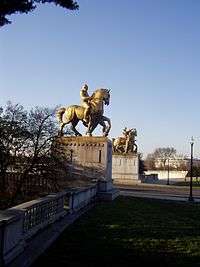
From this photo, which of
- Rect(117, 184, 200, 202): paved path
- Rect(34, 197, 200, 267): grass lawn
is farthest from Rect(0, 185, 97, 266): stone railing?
Rect(117, 184, 200, 202): paved path

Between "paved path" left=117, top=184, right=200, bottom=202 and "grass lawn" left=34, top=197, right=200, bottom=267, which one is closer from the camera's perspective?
"grass lawn" left=34, top=197, right=200, bottom=267

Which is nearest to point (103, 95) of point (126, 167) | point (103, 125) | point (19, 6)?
point (103, 125)

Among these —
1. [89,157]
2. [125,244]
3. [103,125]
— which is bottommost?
[125,244]

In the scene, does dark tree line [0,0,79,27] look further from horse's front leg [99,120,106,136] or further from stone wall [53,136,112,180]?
horse's front leg [99,120,106,136]

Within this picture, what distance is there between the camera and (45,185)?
24.5 meters

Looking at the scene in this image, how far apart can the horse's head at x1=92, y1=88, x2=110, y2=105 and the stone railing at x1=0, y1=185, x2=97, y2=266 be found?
44.8 feet

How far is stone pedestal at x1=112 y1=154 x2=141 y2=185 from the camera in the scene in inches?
2473

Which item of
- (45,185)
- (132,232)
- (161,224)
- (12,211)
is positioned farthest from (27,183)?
(12,211)

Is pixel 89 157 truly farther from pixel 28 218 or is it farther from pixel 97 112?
pixel 28 218

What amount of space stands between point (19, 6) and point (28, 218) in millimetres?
4363

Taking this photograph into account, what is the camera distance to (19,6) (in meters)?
9.49

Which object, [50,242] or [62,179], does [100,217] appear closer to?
[50,242]

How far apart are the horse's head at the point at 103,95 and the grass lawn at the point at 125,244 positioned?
51.1 ft

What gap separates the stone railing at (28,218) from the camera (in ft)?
29.2
